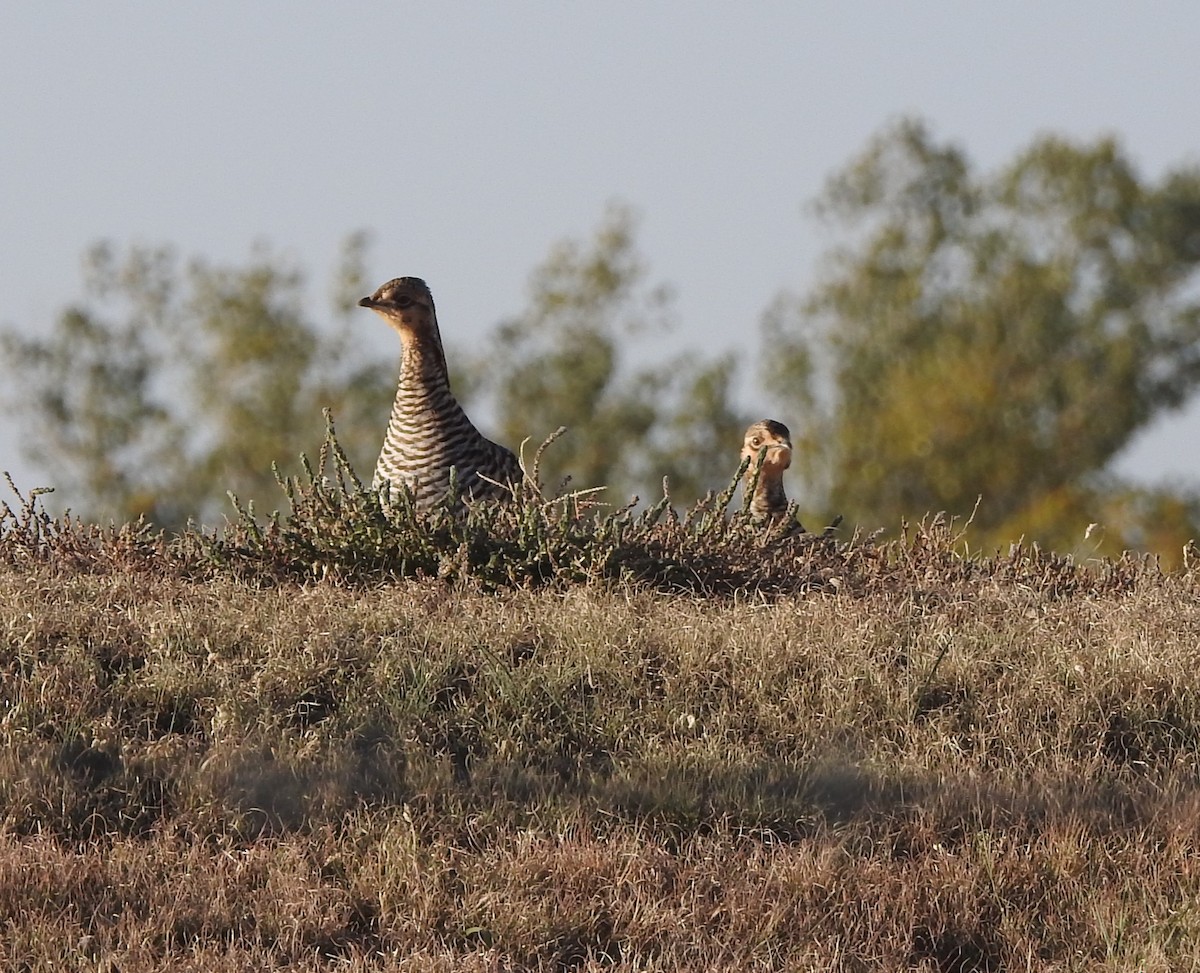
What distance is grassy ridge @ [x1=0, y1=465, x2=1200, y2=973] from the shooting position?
6031 millimetres

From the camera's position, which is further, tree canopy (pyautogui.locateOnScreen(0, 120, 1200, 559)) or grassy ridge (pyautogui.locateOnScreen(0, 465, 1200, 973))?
tree canopy (pyautogui.locateOnScreen(0, 120, 1200, 559))

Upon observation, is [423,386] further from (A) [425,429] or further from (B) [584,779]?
(B) [584,779]

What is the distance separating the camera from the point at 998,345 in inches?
1303

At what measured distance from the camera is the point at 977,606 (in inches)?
364

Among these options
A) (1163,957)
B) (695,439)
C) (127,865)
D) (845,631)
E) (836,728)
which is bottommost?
(1163,957)

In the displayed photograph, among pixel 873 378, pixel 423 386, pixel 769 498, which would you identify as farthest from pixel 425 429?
pixel 873 378

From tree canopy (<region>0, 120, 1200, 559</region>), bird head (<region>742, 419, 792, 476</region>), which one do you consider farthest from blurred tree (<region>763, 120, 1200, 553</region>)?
bird head (<region>742, 419, 792, 476</region>)

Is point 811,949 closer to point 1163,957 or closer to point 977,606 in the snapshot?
point 1163,957

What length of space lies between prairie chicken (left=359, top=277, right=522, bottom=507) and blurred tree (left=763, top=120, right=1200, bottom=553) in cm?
2006

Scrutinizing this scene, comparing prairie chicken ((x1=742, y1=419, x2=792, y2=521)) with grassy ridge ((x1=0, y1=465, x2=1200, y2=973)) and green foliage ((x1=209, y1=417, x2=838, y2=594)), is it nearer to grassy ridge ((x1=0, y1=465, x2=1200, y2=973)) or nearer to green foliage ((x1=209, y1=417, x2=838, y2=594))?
green foliage ((x1=209, y1=417, x2=838, y2=594))

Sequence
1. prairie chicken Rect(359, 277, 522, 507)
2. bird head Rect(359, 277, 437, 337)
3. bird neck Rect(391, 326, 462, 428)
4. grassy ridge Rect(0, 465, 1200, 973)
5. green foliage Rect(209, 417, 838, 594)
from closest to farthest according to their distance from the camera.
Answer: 1. grassy ridge Rect(0, 465, 1200, 973)
2. green foliage Rect(209, 417, 838, 594)
3. prairie chicken Rect(359, 277, 522, 507)
4. bird neck Rect(391, 326, 462, 428)
5. bird head Rect(359, 277, 437, 337)

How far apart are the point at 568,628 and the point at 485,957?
236cm

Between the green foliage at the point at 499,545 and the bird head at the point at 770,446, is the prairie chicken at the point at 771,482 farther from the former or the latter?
the green foliage at the point at 499,545

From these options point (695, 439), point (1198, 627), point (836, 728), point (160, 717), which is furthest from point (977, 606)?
point (695, 439)
